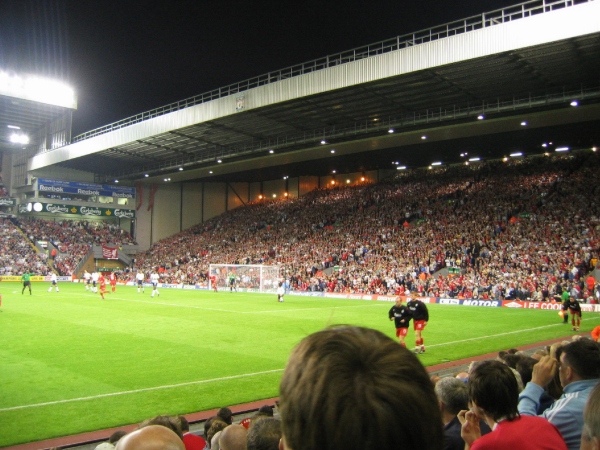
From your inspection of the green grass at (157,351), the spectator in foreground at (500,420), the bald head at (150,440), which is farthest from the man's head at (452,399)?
the bald head at (150,440)

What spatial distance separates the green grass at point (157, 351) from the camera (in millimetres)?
9297

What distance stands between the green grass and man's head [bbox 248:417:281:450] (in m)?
0.69

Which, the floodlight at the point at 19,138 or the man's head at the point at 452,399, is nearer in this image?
the man's head at the point at 452,399

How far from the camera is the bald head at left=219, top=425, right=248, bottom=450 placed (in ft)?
11.2

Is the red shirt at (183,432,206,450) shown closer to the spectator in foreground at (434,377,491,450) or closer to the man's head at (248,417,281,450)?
the man's head at (248,417,281,450)

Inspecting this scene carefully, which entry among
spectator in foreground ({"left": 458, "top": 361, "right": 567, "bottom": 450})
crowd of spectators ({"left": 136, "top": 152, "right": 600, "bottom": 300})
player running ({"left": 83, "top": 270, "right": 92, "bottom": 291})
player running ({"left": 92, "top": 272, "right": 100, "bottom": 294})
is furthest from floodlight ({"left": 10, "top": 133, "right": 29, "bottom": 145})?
spectator in foreground ({"left": 458, "top": 361, "right": 567, "bottom": 450})

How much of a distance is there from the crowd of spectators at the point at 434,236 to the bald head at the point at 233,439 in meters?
30.4

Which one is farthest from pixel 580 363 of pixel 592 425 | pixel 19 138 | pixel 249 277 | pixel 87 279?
pixel 19 138

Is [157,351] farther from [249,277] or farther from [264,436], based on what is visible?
[249,277]

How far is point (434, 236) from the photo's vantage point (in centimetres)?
4300

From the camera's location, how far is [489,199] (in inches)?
1764

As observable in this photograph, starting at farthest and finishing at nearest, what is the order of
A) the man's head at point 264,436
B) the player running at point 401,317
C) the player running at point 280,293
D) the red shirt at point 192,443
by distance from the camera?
the player running at point 280,293 < the player running at point 401,317 < the red shirt at point 192,443 < the man's head at point 264,436

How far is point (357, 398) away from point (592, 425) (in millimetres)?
1285

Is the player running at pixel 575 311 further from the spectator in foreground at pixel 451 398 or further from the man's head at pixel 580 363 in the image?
the man's head at pixel 580 363
